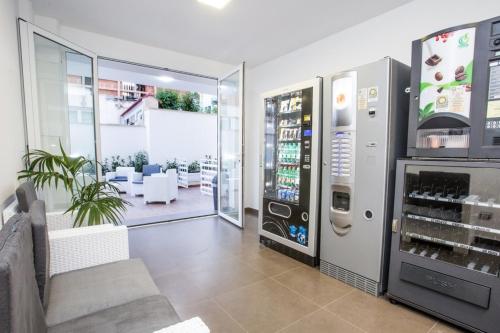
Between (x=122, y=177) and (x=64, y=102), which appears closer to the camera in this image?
(x=64, y=102)

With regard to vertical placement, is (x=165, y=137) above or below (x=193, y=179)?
above

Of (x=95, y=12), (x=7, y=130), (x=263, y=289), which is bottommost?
(x=263, y=289)

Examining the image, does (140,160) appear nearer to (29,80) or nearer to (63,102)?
(63,102)

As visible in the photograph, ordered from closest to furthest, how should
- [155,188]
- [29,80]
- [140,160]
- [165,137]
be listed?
[29,80]
[155,188]
[140,160]
[165,137]

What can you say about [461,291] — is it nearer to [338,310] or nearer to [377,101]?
[338,310]

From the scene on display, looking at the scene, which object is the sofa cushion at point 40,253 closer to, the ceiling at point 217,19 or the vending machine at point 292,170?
the vending machine at point 292,170

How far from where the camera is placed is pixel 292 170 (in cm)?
309

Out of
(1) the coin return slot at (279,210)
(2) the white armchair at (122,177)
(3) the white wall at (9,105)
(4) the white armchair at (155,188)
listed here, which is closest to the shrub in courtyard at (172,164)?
(2) the white armchair at (122,177)

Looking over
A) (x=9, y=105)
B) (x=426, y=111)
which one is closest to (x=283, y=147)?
(x=426, y=111)

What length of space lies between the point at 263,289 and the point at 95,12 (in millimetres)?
3598

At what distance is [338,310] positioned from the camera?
6.73 feet

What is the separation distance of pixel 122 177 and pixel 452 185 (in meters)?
7.97

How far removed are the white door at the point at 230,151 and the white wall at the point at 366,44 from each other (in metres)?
0.49

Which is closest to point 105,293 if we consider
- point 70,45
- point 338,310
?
point 338,310
